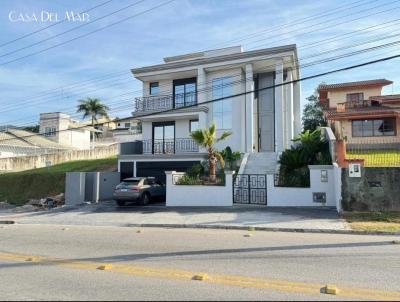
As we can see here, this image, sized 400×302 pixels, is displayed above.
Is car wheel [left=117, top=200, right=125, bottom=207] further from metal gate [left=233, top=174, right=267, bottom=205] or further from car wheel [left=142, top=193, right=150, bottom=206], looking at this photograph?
metal gate [left=233, top=174, right=267, bottom=205]

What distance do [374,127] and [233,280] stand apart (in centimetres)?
3307

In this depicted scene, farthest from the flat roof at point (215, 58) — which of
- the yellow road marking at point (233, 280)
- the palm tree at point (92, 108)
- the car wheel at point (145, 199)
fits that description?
the palm tree at point (92, 108)

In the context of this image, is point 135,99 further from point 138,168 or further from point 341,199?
point 341,199

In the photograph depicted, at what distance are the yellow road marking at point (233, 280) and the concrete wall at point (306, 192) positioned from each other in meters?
11.3

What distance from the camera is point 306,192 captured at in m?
17.6

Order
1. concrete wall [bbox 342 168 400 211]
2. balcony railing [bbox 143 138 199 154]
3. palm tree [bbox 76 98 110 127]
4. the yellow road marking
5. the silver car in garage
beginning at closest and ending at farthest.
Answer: the yellow road marking < concrete wall [bbox 342 168 400 211] < the silver car in garage < balcony railing [bbox 143 138 199 154] < palm tree [bbox 76 98 110 127]

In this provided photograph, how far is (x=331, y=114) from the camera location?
115ft

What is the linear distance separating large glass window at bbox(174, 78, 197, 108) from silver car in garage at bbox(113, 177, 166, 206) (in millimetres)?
8540

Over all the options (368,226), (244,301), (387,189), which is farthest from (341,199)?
(244,301)

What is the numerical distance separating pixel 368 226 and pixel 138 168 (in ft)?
53.3

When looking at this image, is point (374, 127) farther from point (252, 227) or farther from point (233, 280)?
point (233, 280)

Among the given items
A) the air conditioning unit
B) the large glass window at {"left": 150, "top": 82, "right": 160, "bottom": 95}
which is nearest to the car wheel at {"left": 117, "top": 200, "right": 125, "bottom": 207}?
the air conditioning unit

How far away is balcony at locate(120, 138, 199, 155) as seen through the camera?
27.2 meters

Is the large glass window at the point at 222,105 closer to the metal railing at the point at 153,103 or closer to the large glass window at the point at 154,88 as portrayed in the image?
the metal railing at the point at 153,103
